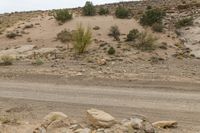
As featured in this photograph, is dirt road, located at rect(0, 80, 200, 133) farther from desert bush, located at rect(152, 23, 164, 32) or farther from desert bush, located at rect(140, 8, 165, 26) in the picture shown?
desert bush, located at rect(140, 8, 165, 26)

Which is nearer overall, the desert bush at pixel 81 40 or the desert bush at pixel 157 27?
the desert bush at pixel 81 40

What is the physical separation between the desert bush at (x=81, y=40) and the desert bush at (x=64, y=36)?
1.75 meters

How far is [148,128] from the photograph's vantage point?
13.3 metres

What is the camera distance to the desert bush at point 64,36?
109 ft

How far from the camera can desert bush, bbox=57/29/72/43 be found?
3325cm

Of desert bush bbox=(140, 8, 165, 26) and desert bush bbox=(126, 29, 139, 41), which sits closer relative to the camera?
desert bush bbox=(126, 29, 139, 41)

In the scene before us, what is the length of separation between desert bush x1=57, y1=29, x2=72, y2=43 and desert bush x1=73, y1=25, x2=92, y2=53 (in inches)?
68.9

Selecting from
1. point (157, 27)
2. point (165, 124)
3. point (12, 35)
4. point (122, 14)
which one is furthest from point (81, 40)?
point (165, 124)

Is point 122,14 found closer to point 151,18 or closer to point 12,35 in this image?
point 151,18

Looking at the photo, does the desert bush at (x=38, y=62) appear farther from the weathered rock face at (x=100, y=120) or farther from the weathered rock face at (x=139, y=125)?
the weathered rock face at (x=139, y=125)

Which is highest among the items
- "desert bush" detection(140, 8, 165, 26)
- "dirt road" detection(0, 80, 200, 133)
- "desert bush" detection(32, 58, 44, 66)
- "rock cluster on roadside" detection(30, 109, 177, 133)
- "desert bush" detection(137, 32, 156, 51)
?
"desert bush" detection(140, 8, 165, 26)

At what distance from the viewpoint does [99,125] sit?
13617 mm

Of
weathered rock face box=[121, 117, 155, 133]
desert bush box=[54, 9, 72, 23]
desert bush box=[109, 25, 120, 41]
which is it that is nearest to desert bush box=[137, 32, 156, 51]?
desert bush box=[109, 25, 120, 41]

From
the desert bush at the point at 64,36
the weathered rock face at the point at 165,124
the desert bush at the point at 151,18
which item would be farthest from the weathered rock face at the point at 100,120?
the desert bush at the point at 151,18
